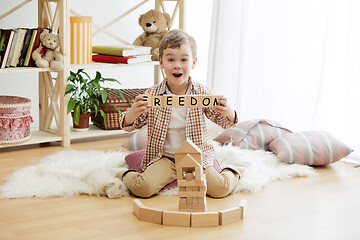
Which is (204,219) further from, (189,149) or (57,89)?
(57,89)

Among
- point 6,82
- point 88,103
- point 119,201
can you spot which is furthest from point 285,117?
point 6,82

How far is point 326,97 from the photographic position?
296 centimetres

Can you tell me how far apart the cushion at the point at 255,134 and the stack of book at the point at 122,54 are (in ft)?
2.26

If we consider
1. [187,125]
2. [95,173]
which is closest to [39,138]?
[95,173]

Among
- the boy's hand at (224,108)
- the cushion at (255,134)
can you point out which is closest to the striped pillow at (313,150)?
the cushion at (255,134)

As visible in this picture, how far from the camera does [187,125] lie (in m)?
2.21

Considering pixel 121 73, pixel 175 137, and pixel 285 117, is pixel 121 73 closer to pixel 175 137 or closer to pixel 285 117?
pixel 285 117

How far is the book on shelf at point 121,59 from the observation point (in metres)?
3.13

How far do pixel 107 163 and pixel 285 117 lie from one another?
3.81 feet

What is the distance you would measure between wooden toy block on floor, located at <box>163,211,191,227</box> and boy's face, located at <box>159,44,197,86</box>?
0.54m

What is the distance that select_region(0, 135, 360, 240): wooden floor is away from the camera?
70.9 inches

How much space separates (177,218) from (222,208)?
0.84ft

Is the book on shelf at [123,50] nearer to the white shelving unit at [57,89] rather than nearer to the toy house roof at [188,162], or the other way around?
the white shelving unit at [57,89]

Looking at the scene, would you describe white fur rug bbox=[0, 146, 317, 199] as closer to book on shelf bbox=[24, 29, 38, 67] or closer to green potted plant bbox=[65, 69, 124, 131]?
green potted plant bbox=[65, 69, 124, 131]
